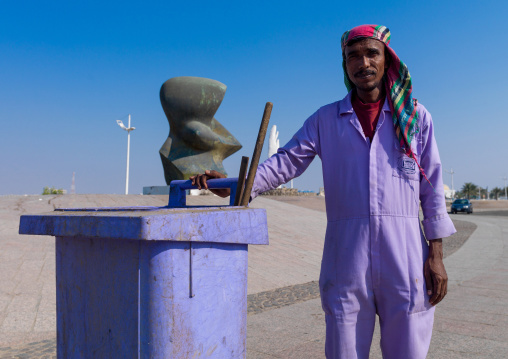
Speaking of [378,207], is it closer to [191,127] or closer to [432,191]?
[432,191]

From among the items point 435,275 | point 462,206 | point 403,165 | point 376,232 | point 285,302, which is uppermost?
point 403,165

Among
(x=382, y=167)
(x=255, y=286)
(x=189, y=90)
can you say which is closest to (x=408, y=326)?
(x=382, y=167)

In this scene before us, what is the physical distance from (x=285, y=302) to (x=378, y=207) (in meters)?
3.21

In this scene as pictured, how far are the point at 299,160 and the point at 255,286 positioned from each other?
3.72 m

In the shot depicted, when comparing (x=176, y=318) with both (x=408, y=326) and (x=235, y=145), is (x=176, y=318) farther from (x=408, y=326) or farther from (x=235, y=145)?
(x=235, y=145)

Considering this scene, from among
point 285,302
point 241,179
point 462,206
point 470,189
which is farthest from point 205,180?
point 470,189

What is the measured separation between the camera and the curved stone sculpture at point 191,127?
16.6m

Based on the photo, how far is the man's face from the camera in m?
1.76

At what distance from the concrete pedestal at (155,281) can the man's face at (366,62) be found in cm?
72

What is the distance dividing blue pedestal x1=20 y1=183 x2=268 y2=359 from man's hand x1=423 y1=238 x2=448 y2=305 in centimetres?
68

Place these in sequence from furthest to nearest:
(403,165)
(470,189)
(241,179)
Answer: (470,189) < (403,165) < (241,179)

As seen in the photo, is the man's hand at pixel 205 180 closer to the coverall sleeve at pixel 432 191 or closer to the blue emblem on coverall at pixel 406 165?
the blue emblem on coverall at pixel 406 165

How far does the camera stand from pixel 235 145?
685 inches

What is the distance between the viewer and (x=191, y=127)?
16594mm
